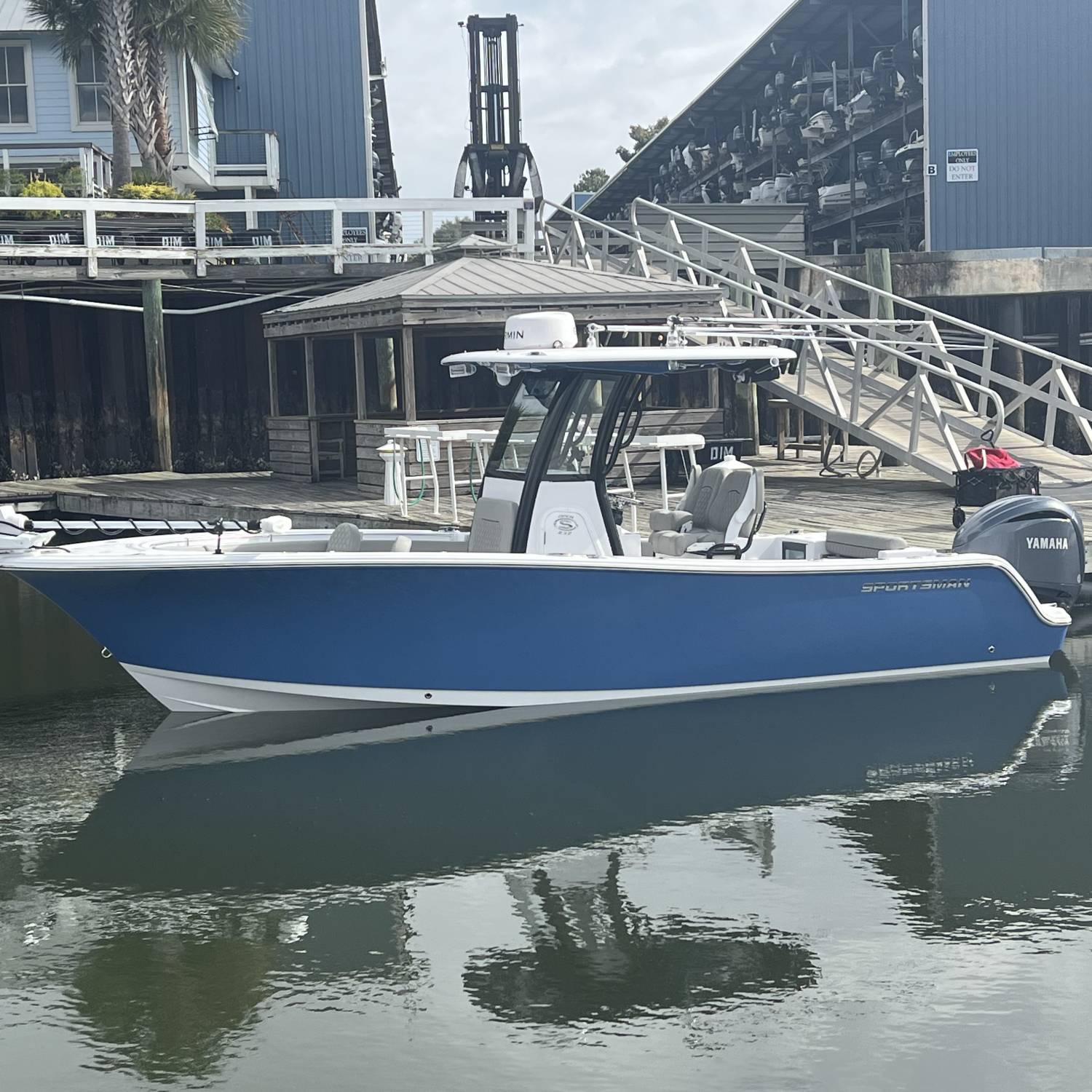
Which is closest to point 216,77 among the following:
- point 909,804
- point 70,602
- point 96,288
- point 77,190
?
point 77,190

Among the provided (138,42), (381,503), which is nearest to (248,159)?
(138,42)

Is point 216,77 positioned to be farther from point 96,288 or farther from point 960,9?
point 960,9

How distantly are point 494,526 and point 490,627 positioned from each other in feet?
2.48

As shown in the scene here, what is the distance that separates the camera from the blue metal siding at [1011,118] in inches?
1032

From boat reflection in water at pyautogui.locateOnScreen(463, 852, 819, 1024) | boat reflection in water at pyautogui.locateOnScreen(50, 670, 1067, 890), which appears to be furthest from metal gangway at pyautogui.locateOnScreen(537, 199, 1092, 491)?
boat reflection in water at pyautogui.locateOnScreen(463, 852, 819, 1024)

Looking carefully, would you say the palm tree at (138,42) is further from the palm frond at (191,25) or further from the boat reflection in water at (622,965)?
the boat reflection in water at (622,965)

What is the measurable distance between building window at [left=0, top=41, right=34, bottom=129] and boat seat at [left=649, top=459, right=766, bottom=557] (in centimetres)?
1977

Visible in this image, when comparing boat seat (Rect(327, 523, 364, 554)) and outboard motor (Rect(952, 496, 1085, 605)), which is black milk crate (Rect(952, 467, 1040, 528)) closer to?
outboard motor (Rect(952, 496, 1085, 605))

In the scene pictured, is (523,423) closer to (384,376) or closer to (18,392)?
(384,376)

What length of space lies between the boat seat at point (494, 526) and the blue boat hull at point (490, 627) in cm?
62

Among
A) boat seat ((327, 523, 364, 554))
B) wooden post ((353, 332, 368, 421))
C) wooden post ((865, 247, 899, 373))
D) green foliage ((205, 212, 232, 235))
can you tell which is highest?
green foliage ((205, 212, 232, 235))

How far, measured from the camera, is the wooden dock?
1339 centimetres

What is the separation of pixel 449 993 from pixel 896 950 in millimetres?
1591

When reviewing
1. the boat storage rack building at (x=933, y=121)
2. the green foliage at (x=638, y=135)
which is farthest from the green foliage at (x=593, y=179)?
the boat storage rack building at (x=933, y=121)
